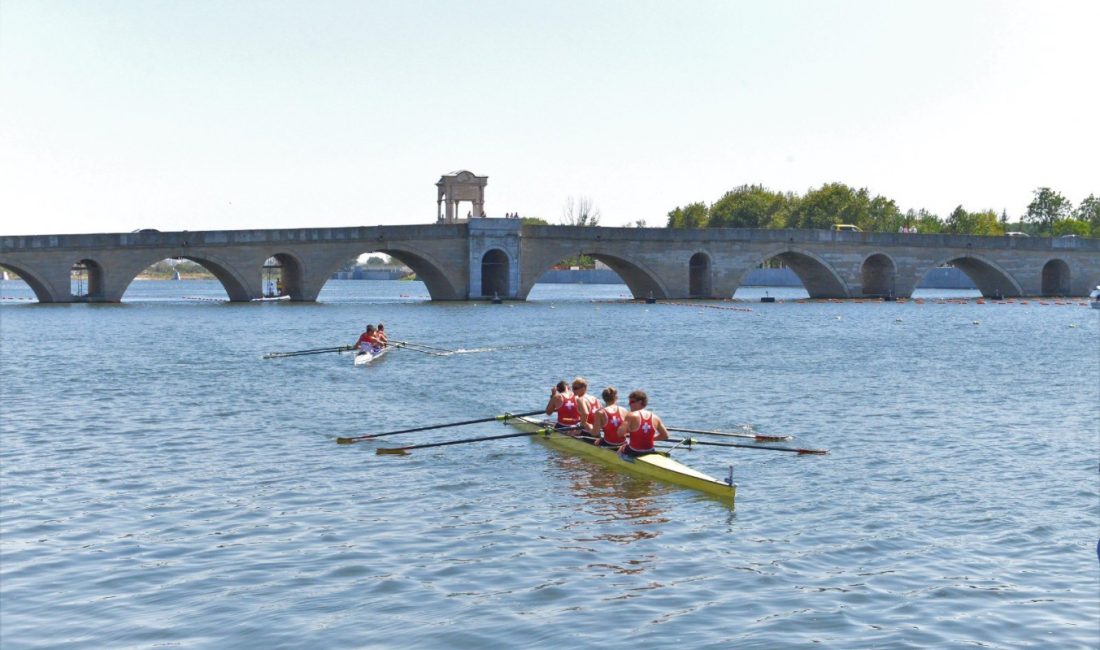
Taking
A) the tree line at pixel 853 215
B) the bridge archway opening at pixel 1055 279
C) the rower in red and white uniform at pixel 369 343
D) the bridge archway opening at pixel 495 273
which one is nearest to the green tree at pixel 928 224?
the tree line at pixel 853 215

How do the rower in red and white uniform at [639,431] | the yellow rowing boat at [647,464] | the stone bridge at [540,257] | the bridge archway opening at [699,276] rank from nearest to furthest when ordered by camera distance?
1. the yellow rowing boat at [647,464]
2. the rower in red and white uniform at [639,431]
3. the stone bridge at [540,257]
4. the bridge archway opening at [699,276]

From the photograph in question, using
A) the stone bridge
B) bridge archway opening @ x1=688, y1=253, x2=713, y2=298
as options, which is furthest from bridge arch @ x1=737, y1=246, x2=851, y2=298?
bridge archway opening @ x1=688, y1=253, x2=713, y2=298

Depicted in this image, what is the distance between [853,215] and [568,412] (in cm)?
12319

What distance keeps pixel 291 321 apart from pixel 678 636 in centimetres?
5849

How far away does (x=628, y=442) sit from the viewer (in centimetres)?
1964

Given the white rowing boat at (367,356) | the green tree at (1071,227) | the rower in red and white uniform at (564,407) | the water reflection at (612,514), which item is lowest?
the water reflection at (612,514)

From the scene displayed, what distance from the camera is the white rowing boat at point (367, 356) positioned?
138 feet

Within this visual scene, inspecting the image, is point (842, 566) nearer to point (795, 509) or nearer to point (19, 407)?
point (795, 509)

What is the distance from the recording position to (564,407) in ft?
75.8

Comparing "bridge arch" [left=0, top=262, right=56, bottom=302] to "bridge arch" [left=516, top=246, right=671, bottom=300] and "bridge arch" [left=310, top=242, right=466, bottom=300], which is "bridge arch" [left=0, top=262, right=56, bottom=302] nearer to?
"bridge arch" [left=310, top=242, right=466, bottom=300]

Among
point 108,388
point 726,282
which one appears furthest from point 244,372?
point 726,282

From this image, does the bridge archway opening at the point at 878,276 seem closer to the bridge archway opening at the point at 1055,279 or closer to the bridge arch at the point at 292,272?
the bridge archway opening at the point at 1055,279

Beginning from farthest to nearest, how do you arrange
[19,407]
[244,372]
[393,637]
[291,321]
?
Result: [291,321] < [244,372] < [19,407] < [393,637]

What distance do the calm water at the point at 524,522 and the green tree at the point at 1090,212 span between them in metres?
141
